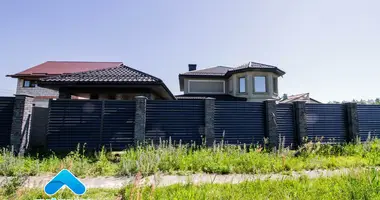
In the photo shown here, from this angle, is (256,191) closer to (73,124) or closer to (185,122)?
(185,122)

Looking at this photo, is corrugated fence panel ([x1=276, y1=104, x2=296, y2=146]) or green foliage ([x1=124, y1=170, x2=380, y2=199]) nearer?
green foliage ([x1=124, y1=170, x2=380, y2=199])

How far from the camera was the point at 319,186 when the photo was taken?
407 centimetres

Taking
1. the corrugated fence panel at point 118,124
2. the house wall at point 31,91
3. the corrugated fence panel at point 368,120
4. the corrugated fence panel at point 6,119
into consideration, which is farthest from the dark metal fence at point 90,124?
the house wall at point 31,91

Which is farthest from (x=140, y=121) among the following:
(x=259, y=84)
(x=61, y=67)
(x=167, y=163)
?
(x=61, y=67)

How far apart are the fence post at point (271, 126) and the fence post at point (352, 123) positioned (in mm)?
3668

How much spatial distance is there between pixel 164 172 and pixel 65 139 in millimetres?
4035

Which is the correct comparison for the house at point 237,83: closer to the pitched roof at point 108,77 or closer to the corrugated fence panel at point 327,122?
the corrugated fence panel at point 327,122

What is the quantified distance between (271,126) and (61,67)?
25.9 m

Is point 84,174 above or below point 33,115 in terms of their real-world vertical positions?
below

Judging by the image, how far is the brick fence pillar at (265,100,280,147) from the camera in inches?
314

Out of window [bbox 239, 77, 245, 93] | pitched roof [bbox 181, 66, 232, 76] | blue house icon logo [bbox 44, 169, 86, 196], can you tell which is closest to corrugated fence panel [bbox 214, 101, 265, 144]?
blue house icon logo [bbox 44, 169, 86, 196]

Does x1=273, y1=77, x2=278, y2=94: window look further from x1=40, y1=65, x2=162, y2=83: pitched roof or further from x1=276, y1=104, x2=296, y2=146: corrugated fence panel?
x1=40, y1=65, x2=162, y2=83: pitched roof

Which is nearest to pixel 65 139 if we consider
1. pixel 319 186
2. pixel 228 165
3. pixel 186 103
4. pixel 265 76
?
pixel 186 103

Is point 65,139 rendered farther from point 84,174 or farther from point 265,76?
point 265,76
